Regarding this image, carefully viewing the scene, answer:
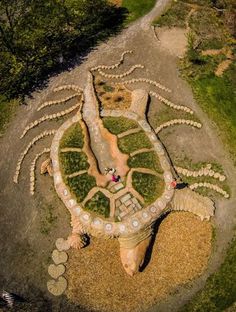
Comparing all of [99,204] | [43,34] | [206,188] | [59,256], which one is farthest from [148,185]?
[43,34]

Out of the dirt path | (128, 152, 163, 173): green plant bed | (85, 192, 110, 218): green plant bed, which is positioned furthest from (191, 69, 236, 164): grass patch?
(85, 192, 110, 218): green plant bed

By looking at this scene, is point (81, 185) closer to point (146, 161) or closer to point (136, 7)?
point (146, 161)

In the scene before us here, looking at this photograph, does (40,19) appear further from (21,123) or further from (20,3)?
(21,123)

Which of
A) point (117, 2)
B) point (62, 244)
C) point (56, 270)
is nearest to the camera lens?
point (56, 270)

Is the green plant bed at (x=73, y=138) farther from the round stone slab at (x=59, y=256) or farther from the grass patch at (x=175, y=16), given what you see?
the grass patch at (x=175, y=16)

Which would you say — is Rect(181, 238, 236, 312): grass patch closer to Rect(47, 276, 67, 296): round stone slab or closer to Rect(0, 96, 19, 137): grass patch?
Rect(47, 276, 67, 296): round stone slab
